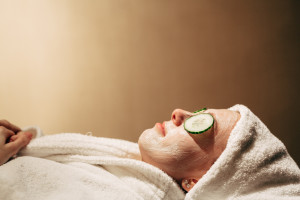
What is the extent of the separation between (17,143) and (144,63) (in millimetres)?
817

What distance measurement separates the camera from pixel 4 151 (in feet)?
2.69

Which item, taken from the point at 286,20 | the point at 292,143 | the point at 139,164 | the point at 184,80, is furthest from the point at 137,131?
the point at 286,20

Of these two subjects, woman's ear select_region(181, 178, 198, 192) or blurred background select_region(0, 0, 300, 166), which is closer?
woman's ear select_region(181, 178, 198, 192)

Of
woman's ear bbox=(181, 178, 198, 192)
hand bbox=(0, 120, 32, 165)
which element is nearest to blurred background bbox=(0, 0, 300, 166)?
hand bbox=(0, 120, 32, 165)

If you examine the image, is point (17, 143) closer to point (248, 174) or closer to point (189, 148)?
point (189, 148)

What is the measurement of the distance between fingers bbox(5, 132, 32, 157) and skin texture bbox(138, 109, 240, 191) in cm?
52

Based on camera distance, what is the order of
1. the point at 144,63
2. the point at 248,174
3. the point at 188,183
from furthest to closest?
the point at 144,63
the point at 188,183
the point at 248,174

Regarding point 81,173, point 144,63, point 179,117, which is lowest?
point 81,173

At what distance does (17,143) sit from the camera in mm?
879

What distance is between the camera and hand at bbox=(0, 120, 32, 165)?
0.82 metres

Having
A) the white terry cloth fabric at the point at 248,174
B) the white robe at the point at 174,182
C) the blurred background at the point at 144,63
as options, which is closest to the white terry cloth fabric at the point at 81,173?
the white robe at the point at 174,182

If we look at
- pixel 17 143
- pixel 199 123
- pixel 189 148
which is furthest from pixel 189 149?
pixel 17 143

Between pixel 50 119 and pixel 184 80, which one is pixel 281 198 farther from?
pixel 50 119

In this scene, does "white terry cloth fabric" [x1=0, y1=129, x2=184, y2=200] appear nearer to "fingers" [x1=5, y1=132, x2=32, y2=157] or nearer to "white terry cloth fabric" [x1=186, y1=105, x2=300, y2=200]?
"fingers" [x1=5, y1=132, x2=32, y2=157]
